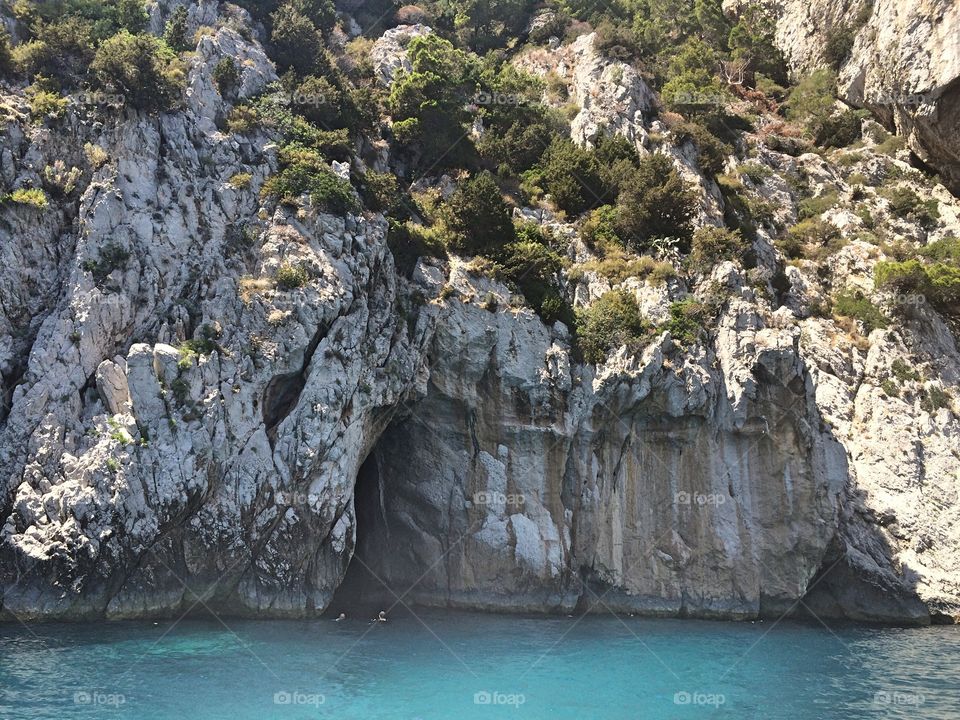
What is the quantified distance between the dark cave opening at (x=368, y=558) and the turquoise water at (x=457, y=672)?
2.57 m

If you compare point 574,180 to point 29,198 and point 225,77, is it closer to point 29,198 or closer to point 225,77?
point 225,77

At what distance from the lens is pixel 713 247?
1293 inches

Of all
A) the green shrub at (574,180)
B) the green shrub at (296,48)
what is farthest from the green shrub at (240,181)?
the green shrub at (574,180)

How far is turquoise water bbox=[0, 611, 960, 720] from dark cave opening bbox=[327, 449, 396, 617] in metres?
2.57

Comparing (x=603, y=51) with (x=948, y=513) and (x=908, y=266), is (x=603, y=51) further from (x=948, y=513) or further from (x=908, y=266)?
(x=948, y=513)

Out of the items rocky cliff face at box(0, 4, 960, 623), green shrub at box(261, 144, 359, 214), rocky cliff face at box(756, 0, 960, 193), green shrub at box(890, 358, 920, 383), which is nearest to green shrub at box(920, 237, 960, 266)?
rocky cliff face at box(756, 0, 960, 193)

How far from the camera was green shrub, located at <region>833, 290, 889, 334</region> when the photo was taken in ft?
118

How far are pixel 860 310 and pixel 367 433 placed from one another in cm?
2434

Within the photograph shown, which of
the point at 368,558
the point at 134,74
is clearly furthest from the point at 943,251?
the point at 134,74

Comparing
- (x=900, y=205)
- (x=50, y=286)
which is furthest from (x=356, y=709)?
(x=900, y=205)

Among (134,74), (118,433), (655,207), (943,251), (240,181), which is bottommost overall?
(118,433)

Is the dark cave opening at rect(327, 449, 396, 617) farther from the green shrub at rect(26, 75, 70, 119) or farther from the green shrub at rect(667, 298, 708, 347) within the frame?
the green shrub at rect(26, 75, 70, 119)

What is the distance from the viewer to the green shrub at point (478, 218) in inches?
1221

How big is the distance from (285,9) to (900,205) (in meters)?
34.3
